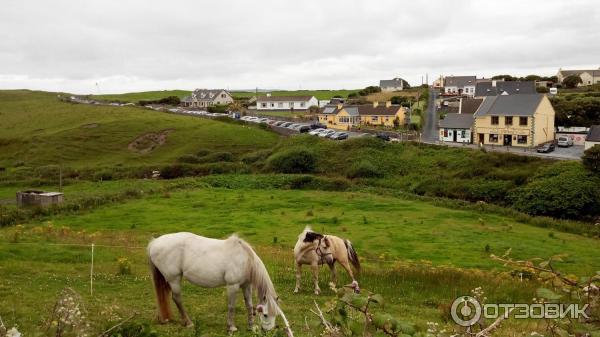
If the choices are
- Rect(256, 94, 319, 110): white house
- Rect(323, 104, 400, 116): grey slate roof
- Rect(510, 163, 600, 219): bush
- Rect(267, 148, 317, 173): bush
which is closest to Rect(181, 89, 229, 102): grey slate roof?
Rect(256, 94, 319, 110): white house

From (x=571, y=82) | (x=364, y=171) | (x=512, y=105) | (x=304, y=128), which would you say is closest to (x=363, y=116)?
(x=304, y=128)

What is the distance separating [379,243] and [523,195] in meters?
21.7

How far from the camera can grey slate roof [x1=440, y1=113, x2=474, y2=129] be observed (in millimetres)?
69750

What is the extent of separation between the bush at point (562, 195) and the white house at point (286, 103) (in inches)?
3679

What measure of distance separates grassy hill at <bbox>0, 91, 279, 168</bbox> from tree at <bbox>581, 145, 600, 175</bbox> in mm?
43571

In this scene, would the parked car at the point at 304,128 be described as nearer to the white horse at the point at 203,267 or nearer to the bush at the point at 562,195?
the bush at the point at 562,195

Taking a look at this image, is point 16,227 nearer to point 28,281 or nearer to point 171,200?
point 171,200

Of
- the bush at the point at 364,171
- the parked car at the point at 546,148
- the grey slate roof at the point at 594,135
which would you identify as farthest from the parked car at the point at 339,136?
the grey slate roof at the point at 594,135

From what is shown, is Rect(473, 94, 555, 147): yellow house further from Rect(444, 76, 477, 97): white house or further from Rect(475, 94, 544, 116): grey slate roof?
Rect(444, 76, 477, 97): white house

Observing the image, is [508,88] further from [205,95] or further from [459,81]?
[205,95]

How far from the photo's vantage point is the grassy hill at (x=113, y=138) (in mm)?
70875

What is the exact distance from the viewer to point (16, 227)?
3152 cm

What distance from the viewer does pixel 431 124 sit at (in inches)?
3509

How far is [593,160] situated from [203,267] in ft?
146
